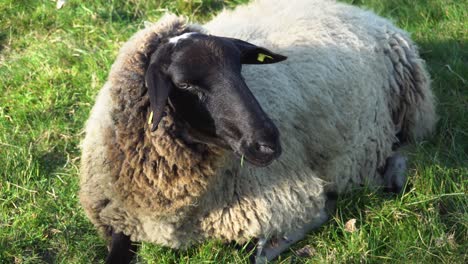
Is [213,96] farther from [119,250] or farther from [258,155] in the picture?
[119,250]

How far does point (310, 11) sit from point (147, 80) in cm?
156

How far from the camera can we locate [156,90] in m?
2.79

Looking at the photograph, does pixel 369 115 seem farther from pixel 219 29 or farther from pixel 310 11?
pixel 219 29

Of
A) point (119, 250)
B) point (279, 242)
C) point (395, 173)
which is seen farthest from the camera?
point (395, 173)

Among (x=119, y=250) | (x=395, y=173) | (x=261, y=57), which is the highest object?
(x=261, y=57)

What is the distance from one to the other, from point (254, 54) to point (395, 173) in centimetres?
149

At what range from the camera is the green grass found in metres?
3.27

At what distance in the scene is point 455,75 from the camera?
15.6ft

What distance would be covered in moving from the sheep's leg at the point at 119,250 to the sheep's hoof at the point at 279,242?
662mm

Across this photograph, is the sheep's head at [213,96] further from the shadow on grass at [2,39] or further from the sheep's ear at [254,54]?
the shadow on grass at [2,39]

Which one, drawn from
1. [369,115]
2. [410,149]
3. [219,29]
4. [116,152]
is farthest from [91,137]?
[410,149]

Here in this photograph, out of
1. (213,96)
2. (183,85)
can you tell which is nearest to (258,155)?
(213,96)

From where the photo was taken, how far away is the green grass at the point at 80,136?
3.27m

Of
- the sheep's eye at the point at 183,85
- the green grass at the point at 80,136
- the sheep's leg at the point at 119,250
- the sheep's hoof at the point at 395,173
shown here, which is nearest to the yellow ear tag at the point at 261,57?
the sheep's eye at the point at 183,85
